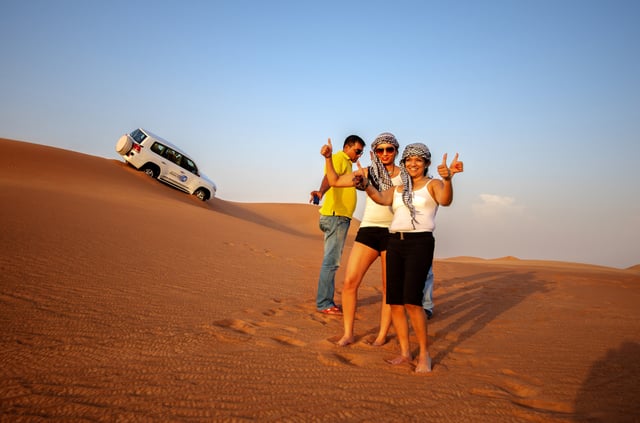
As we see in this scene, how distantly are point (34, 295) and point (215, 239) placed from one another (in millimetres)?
6179

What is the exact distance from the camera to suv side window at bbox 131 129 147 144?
62.8 feet

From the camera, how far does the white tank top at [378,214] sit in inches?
155

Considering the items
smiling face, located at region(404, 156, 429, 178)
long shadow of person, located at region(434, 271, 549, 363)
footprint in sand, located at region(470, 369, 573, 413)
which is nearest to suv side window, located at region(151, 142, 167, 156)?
long shadow of person, located at region(434, 271, 549, 363)

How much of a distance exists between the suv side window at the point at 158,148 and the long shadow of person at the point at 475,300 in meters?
15.4

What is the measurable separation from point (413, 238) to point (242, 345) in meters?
1.75

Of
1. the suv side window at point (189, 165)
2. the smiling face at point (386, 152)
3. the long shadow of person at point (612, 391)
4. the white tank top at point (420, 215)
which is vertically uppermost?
the suv side window at point (189, 165)

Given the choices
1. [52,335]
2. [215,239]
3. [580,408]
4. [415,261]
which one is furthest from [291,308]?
[215,239]

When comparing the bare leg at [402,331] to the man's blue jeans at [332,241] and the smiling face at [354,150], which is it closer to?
the man's blue jeans at [332,241]

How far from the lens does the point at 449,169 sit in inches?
129

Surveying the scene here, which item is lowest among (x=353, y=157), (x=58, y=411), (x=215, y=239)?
(x=58, y=411)

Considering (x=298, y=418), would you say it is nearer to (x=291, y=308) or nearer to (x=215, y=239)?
(x=291, y=308)

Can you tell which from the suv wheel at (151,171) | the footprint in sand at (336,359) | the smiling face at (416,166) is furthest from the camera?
the suv wheel at (151,171)

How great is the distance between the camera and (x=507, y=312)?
6.43 m

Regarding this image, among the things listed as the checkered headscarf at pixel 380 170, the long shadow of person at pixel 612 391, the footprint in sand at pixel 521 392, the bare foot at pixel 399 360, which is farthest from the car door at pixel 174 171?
the long shadow of person at pixel 612 391
